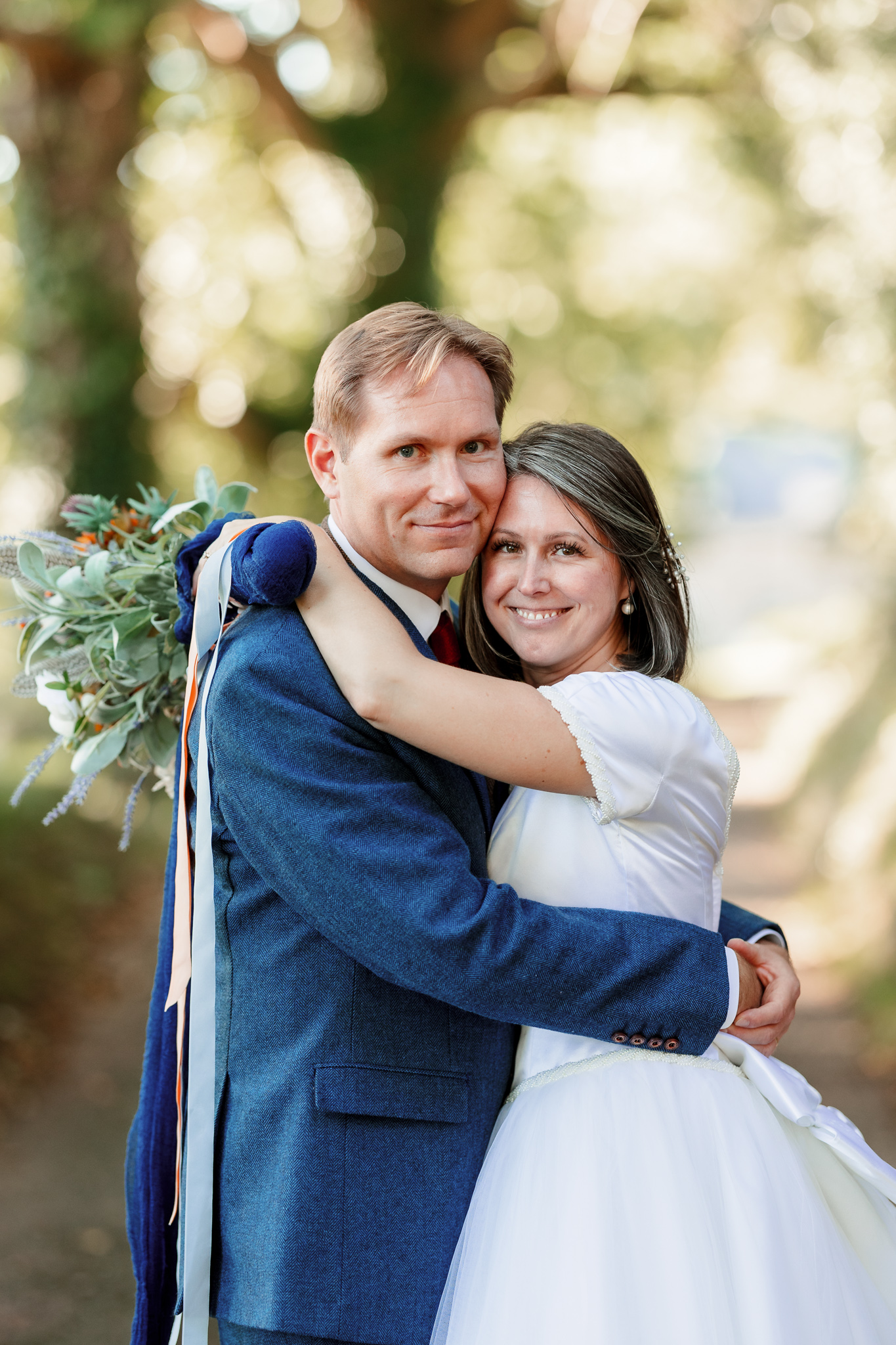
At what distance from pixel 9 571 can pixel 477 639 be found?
3.03 ft

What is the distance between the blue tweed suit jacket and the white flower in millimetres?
583

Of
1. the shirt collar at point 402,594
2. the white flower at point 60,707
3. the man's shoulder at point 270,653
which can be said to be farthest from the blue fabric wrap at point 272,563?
the white flower at point 60,707

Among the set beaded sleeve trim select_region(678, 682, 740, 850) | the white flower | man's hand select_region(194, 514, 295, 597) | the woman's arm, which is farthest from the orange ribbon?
beaded sleeve trim select_region(678, 682, 740, 850)

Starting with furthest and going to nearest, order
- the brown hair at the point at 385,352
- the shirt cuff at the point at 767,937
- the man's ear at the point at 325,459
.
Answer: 1. the shirt cuff at the point at 767,937
2. the man's ear at the point at 325,459
3. the brown hair at the point at 385,352

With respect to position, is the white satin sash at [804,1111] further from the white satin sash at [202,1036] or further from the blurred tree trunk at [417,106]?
the blurred tree trunk at [417,106]

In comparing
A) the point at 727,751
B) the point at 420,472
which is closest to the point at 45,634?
the point at 420,472

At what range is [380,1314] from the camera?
183 cm

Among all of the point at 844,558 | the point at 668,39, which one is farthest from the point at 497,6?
the point at 844,558

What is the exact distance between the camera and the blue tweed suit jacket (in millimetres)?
1731

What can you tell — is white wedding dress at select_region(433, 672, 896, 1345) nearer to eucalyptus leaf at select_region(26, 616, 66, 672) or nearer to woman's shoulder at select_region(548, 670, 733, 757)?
woman's shoulder at select_region(548, 670, 733, 757)

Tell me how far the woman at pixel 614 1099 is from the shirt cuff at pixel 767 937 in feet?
0.92

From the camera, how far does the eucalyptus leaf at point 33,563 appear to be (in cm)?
221

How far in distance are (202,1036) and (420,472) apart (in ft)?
3.31

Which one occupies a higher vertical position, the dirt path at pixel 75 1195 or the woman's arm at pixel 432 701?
the woman's arm at pixel 432 701
